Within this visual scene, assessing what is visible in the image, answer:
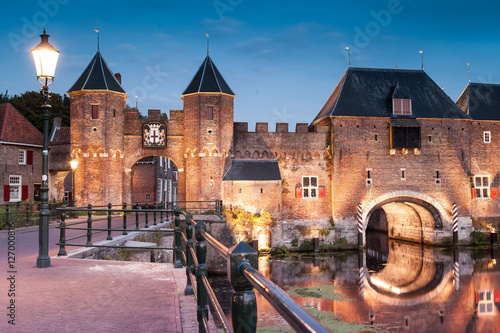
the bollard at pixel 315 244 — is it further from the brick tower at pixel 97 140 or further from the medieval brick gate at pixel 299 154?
the brick tower at pixel 97 140

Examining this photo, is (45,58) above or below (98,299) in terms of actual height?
above

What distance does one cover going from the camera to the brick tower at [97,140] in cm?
2502

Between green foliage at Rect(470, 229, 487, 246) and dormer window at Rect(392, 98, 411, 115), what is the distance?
9.33m

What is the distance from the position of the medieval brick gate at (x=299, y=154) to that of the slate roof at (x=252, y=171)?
2.5 inches

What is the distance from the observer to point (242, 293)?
1.89 m

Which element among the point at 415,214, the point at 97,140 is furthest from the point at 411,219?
the point at 97,140

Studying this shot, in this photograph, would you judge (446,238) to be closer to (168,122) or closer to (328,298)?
(328,298)

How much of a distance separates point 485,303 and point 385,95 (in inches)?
645

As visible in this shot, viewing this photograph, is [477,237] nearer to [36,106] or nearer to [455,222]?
[455,222]

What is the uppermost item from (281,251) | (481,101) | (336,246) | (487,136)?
(481,101)

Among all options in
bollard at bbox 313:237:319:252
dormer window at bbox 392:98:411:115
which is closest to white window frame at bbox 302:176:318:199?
bollard at bbox 313:237:319:252

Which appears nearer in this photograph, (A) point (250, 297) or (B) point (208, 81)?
(A) point (250, 297)

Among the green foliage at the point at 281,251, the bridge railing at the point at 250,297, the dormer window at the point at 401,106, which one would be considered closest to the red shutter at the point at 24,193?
the green foliage at the point at 281,251

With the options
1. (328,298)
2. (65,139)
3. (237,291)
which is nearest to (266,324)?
(328,298)
